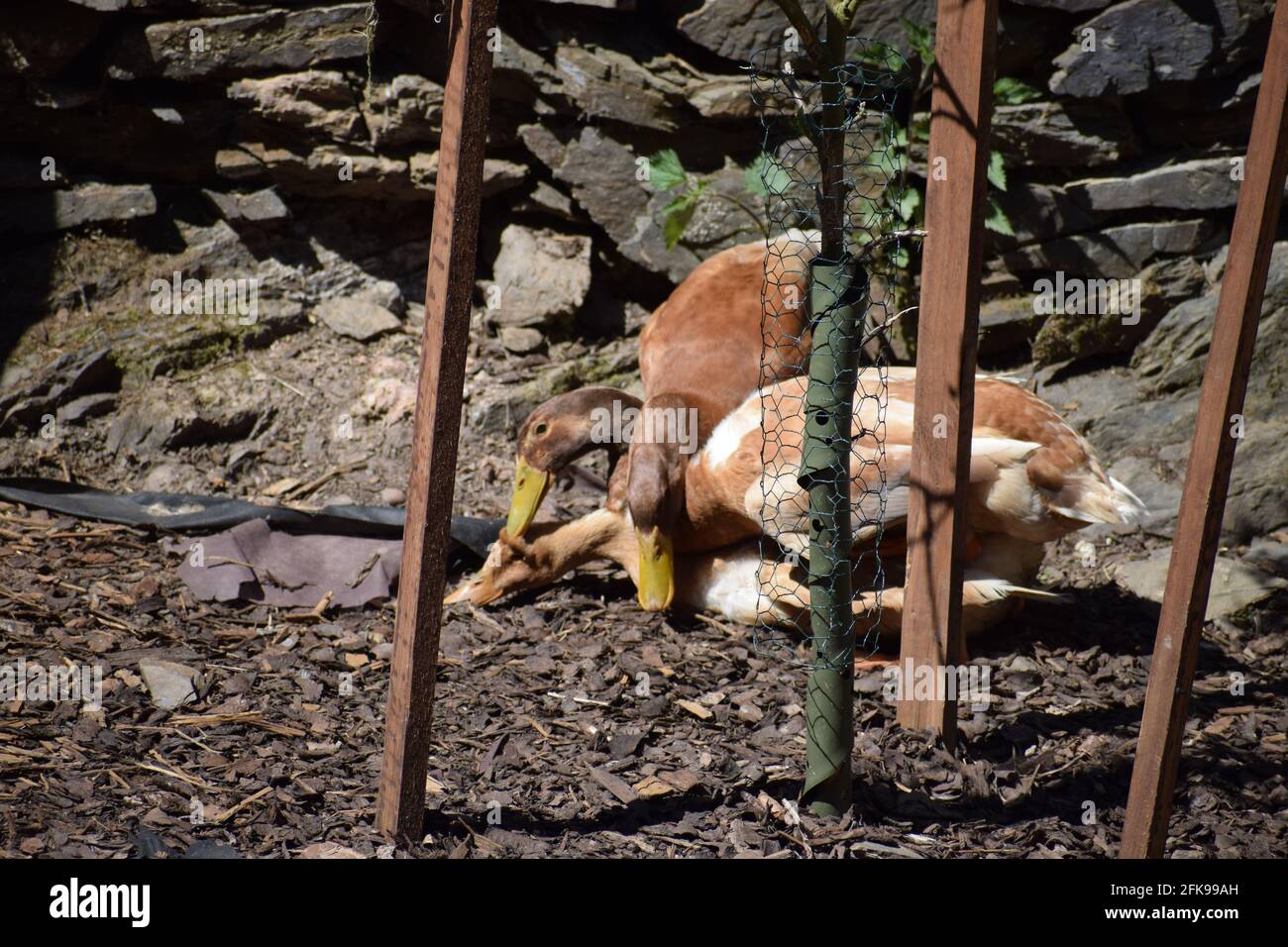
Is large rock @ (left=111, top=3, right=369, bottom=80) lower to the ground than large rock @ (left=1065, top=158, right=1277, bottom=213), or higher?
higher

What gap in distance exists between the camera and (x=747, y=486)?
4.17 metres

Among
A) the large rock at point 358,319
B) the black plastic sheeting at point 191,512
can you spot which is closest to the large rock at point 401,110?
the large rock at point 358,319

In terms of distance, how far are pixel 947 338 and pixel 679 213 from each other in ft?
8.53

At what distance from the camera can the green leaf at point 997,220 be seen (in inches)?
204

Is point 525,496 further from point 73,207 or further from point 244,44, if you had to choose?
point 73,207

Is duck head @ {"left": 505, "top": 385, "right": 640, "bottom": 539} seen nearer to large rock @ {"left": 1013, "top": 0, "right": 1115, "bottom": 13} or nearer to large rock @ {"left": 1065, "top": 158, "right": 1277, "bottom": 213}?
large rock @ {"left": 1065, "top": 158, "right": 1277, "bottom": 213}

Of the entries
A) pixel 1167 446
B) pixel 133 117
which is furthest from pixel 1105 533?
pixel 133 117

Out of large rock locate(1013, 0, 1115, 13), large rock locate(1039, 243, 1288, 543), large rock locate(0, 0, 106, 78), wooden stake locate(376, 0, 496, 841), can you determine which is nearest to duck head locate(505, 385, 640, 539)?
wooden stake locate(376, 0, 496, 841)

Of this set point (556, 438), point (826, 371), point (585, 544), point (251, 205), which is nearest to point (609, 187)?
point (556, 438)

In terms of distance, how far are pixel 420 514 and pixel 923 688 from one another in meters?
1.67

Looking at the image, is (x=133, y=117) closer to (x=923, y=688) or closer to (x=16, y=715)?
(x=16, y=715)

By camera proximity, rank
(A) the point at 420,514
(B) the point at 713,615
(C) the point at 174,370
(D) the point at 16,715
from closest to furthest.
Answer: (A) the point at 420,514
(D) the point at 16,715
(B) the point at 713,615
(C) the point at 174,370

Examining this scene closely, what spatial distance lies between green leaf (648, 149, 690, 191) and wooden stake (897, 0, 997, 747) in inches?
90.1

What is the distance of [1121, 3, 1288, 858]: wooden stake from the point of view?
7.39 ft
